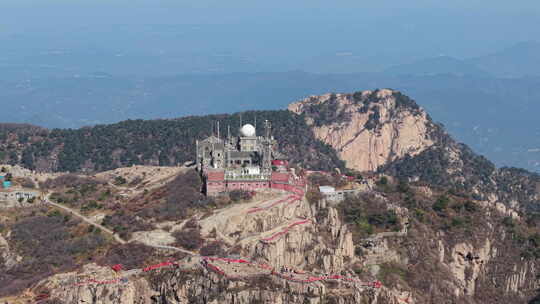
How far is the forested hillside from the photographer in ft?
508

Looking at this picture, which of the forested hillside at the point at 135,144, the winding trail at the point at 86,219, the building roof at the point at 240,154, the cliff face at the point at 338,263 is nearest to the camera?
the cliff face at the point at 338,263

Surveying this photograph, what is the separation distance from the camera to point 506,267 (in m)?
98.9

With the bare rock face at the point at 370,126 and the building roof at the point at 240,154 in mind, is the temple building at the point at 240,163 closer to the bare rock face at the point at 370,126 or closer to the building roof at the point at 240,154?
the building roof at the point at 240,154

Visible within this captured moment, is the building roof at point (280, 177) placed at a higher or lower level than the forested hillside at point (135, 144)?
lower

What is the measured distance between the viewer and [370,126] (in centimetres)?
17250

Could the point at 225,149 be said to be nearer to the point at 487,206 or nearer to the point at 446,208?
the point at 446,208

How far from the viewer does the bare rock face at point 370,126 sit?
167 meters

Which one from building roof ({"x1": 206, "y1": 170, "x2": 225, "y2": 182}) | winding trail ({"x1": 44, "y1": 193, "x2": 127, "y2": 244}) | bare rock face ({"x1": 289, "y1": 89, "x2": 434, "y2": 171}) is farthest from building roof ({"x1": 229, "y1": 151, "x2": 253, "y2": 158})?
bare rock face ({"x1": 289, "y1": 89, "x2": 434, "y2": 171})

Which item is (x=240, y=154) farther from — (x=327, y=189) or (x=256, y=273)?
(x=256, y=273)

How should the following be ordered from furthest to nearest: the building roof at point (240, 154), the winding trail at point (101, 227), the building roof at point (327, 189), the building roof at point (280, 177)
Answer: the building roof at point (240, 154)
the building roof at point (327, 189)
the building roof at point (280, 177)
the winding trail at point (101, 227)

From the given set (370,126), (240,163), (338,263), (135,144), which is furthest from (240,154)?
(370,126)

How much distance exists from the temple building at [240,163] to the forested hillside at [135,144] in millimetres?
44061

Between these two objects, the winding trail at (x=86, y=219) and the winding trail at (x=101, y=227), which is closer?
the winding trail at (x=101, y=227)

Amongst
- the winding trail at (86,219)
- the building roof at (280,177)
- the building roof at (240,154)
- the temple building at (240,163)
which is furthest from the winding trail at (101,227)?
the building roof at (240,154)
